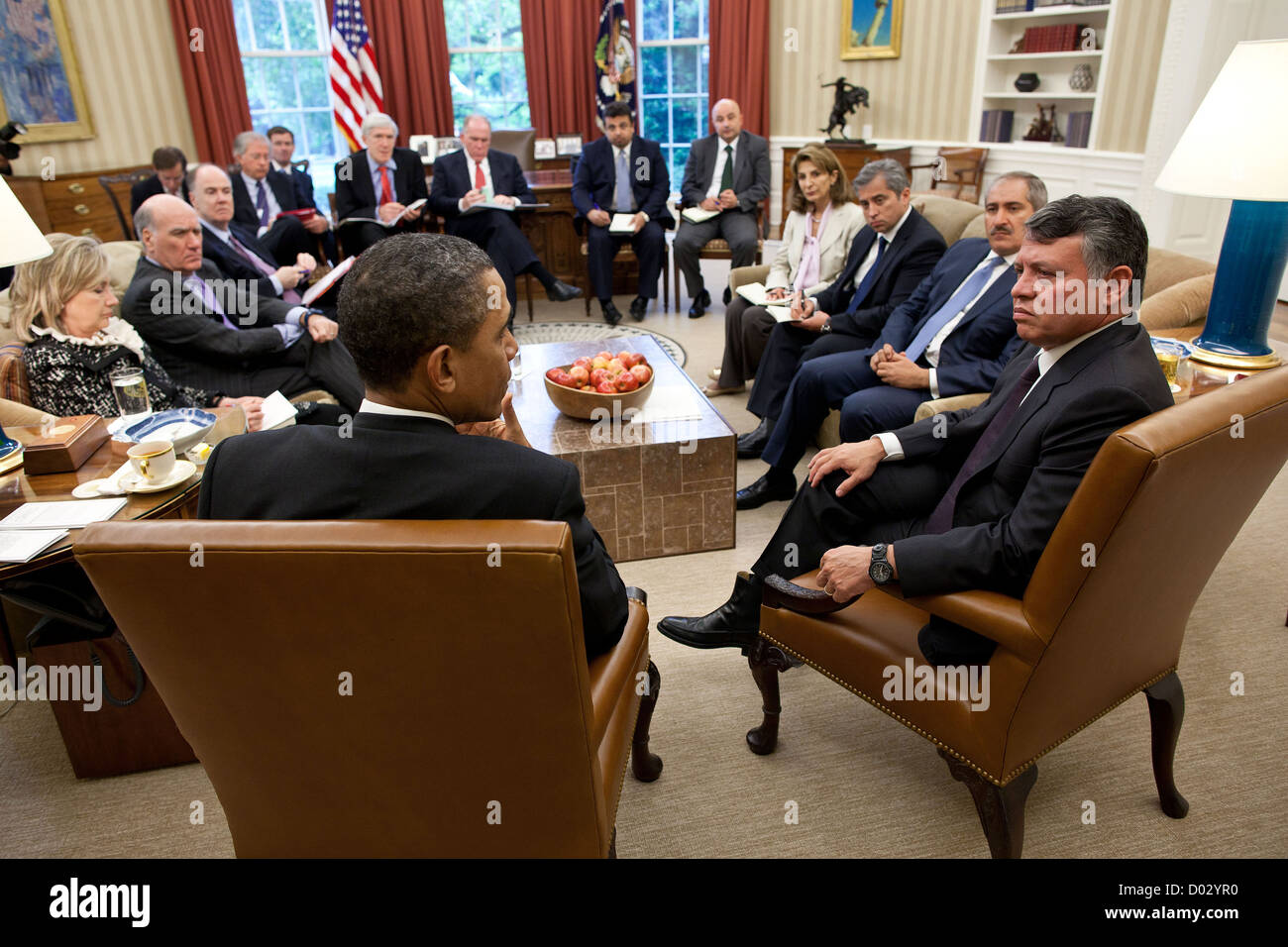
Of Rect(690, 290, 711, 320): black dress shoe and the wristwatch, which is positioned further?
Rect(690, 290, 711, 320): black dress shoe

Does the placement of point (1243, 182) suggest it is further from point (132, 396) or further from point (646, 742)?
point (132, 396)

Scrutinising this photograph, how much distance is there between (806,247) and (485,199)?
2.61m

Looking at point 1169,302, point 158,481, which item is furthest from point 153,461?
point 1169,302

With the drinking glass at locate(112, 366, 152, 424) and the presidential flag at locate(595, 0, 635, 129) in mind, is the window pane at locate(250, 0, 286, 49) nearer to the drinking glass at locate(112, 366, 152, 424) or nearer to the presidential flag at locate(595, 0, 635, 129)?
the presidential flag at locate(595, 0, 635, 129)

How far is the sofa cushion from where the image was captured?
295 cm

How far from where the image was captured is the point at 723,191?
6.02 m

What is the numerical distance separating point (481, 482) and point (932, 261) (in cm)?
293

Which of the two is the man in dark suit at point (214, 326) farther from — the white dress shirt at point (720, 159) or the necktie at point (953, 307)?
the white dress shirt at point (720, 159)

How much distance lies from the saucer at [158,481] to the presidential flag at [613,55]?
Answer: 682 cm

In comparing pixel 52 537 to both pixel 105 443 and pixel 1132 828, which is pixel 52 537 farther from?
pixel 1132 828

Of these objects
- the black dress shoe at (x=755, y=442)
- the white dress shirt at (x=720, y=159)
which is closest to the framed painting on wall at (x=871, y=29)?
the white dress shirt at (x=720, y=159)

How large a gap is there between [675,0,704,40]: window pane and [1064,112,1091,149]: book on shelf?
12.5 ft

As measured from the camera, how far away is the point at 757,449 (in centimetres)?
382

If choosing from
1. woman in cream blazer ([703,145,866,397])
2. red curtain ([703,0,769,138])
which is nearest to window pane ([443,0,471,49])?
red curtain ([703,0,769,138])
